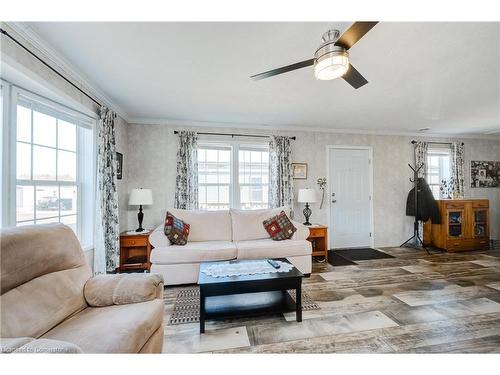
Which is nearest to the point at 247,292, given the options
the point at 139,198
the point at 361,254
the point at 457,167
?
the point at 139,198

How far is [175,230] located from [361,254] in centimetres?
336

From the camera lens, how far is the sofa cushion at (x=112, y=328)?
1.08 meters

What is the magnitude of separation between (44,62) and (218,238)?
107 inches

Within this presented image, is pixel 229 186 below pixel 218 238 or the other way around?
the other way around

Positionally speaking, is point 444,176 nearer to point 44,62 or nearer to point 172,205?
point 172,205

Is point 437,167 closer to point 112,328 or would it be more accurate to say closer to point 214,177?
point 214,177

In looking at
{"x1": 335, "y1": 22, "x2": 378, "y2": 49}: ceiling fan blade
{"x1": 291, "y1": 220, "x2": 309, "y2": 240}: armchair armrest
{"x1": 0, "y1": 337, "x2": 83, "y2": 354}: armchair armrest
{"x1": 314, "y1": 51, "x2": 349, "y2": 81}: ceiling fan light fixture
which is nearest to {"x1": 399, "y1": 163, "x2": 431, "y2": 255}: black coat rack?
{"x1": 291, "y1": 220, "x2": 309, "y2": 240}: armchair armrest

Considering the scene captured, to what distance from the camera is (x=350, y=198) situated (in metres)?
4.66

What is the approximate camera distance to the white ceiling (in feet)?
5.57

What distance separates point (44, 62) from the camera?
6.22ft

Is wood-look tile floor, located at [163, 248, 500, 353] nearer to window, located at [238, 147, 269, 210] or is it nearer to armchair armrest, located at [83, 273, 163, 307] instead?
armchair armrest, located at [83, 273, 163, 307]

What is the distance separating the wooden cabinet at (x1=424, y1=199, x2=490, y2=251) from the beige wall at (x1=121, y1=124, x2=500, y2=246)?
555 millimetres
